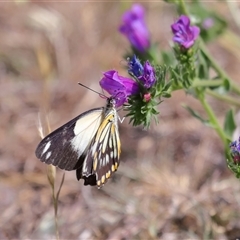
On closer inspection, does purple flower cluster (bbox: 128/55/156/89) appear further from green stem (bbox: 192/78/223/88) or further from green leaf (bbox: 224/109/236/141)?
green leaf (bbox: 224/109/236/141)

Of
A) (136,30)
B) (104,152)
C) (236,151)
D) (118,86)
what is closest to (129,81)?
(118,86)

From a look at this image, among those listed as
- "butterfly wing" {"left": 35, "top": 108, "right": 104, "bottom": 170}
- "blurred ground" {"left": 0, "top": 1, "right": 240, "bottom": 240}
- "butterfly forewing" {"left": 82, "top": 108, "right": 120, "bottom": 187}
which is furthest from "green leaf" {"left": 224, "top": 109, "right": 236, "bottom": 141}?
"butterfly wing" {"left": 35, "top": 108, "right": 104, "bottom": 170}

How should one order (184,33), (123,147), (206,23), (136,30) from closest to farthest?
(184,33) < (136,30) < (206,23) < (123,147)

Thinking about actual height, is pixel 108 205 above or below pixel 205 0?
below

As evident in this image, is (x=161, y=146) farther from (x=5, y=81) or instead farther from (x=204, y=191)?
(x=5, y=81)

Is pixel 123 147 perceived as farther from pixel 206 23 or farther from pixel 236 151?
pixel 236 151

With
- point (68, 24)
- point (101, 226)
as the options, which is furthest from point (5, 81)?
point (101, 226)
